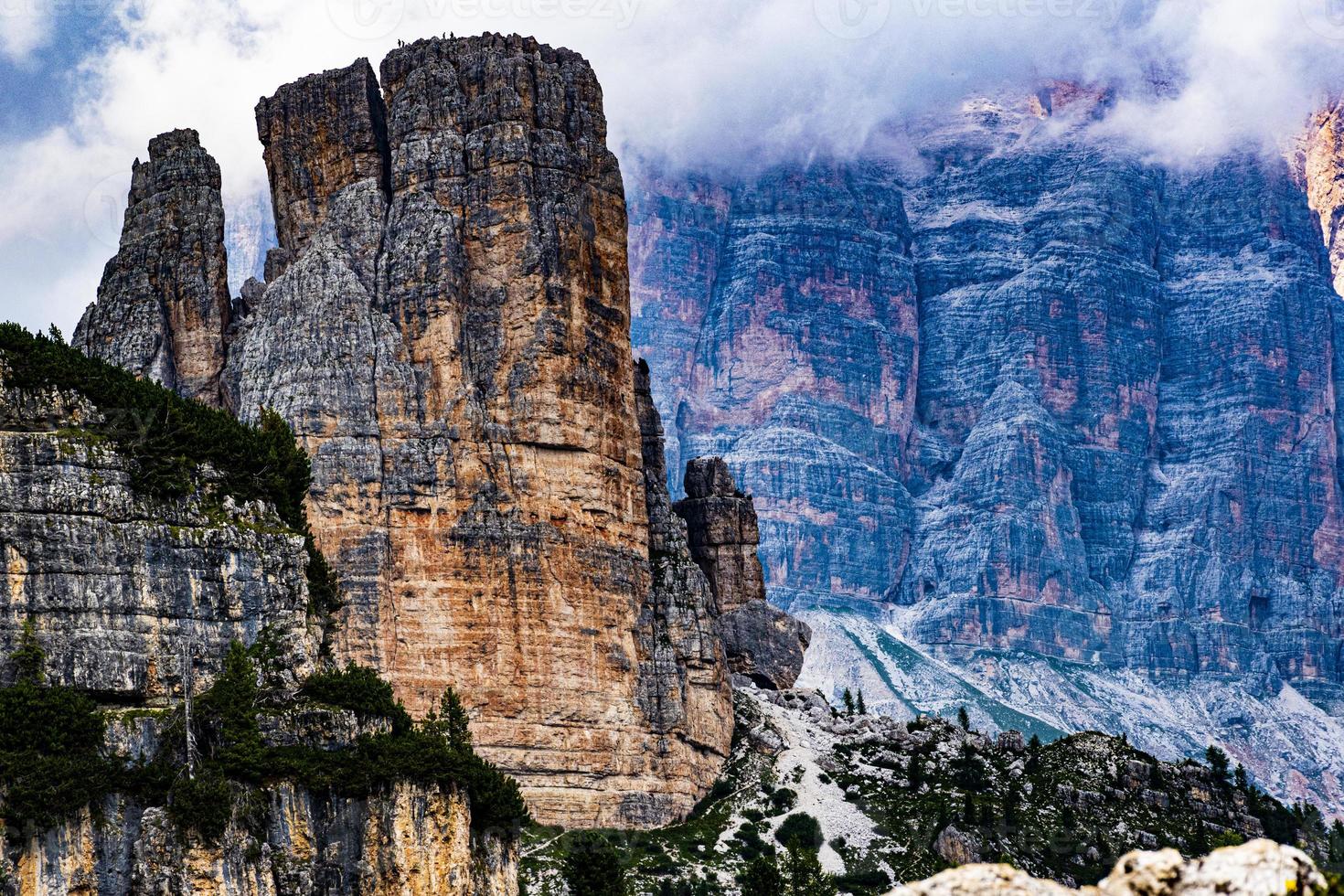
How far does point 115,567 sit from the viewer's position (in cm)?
8362

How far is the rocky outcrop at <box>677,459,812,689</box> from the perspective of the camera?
169 metres

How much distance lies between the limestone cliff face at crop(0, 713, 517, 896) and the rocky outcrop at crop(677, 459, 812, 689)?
83.1 metres

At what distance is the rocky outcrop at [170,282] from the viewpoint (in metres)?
151

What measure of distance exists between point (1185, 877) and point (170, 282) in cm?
13272

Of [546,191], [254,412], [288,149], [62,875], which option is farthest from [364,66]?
[62,875]

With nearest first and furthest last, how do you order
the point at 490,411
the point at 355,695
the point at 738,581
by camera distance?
1. the point at 355,695
2. the point at 490,411
3. the point at 738,581

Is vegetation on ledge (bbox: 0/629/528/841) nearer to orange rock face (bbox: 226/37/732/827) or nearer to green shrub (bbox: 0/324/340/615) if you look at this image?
green shrub (bbox: 0/324/340/615)

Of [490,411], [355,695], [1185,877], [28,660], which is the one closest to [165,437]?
[28,660]

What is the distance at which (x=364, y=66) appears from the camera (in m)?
152

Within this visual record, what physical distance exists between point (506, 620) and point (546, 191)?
27877 millimetres

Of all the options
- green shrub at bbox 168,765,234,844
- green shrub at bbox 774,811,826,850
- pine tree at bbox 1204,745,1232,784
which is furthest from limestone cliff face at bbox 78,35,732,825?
green shrub at bbox 168,765,234,844

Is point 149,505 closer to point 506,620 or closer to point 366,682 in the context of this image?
point 366,682

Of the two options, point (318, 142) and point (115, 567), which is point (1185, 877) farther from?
point (318, 142)

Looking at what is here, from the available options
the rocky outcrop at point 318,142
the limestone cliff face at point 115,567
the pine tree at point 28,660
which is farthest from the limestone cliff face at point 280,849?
the rocky outcrop at point 318,142
